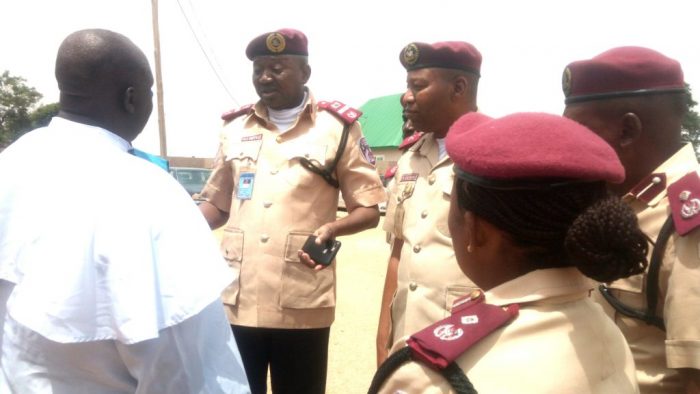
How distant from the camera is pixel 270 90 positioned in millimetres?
3012

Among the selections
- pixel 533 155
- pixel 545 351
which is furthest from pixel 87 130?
pixel 545 351

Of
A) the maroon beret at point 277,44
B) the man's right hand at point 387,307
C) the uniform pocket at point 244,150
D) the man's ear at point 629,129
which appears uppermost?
the maroon beret at point 277,44

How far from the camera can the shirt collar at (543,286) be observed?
1160 millimetres

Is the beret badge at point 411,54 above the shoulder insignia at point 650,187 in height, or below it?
above

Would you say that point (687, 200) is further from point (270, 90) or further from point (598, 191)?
point (270, 90)

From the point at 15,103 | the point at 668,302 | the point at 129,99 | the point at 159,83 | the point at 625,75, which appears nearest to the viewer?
the point at 668,302

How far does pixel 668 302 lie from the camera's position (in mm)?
1490

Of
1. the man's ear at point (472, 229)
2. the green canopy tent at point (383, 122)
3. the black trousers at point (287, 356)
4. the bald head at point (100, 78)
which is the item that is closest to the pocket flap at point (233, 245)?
the black trousers at point (287, 356)

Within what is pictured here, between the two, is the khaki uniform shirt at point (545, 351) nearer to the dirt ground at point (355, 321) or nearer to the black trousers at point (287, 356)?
the black trousers at point (287, 356)

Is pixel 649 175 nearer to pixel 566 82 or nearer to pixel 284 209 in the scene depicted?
pixel 566 82

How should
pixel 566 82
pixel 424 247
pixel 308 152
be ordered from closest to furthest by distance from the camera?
pixel 566 82 → pixel 424 247 → pixel 308 152

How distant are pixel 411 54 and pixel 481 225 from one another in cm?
170

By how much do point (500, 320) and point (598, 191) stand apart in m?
0.31

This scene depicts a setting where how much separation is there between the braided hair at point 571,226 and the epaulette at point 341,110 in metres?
1.88
